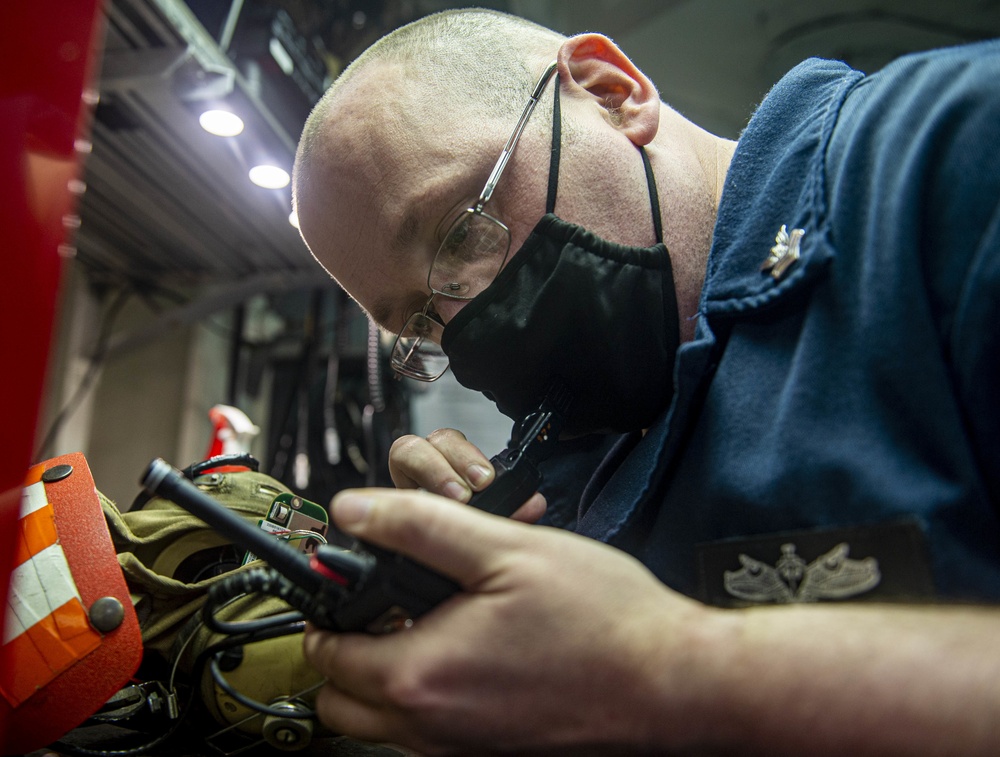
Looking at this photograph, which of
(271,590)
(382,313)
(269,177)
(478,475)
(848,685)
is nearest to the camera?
(848,685)

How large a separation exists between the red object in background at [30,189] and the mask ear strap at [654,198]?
56cm

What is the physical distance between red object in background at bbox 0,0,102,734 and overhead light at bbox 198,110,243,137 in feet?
3.11

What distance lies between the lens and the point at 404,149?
2.66 ft

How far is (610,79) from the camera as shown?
2.95ft

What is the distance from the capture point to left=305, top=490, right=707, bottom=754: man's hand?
15.3 inches

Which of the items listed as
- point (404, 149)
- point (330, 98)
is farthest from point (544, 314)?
point (330, 98)

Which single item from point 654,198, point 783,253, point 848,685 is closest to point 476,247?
point 654,198

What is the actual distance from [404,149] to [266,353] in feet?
5.19

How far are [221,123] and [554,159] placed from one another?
860 mm

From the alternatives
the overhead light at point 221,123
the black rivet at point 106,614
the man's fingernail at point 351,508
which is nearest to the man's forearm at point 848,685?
the man's fingernail at point 351,508

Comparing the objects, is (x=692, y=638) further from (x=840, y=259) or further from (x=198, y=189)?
(x=198, y=189)

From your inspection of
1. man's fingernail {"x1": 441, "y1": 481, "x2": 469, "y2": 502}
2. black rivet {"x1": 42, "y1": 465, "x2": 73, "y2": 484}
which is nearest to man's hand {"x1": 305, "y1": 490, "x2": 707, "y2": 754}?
man's fingernail {"x1": 441, "y1": 481, "x2": 469, "y2": 502}

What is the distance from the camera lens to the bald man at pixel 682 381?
387 mm

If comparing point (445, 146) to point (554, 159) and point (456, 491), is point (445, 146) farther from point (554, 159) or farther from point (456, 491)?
point (456, 491)
